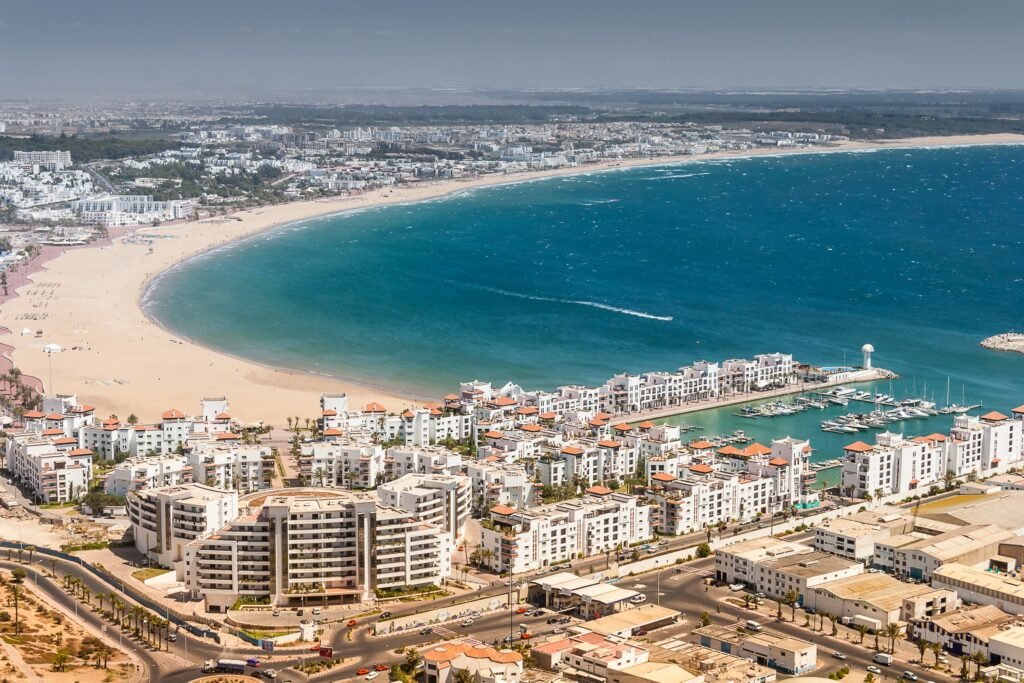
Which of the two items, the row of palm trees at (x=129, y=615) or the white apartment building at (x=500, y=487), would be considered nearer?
the row of palm trees at (x=129, y=615)

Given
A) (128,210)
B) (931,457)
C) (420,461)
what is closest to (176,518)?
(420,461)

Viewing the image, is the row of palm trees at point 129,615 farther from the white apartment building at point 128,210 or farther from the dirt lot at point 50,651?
the white apartment building at point 128,210

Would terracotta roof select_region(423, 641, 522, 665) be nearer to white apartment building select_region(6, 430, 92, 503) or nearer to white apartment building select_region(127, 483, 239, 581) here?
white apartment building select_region(127, 483, 239, 581)

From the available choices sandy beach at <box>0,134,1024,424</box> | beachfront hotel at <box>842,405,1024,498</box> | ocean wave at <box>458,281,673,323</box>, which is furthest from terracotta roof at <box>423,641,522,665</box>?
ocean wave at <box>458,281,673,323</box>

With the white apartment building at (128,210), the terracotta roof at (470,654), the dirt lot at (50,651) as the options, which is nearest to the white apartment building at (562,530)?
the terracotta roof at (470,654)

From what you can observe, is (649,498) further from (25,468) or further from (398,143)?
(398,143)

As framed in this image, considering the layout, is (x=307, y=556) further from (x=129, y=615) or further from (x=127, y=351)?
(x=127, y=351)

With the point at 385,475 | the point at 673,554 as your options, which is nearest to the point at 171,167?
the point at 385,475
